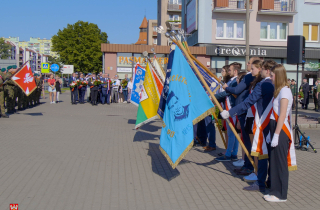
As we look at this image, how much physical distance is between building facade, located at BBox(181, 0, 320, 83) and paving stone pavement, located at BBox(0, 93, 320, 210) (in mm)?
21995

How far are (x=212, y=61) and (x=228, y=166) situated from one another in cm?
2478

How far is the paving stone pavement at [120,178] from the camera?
15.1 ft

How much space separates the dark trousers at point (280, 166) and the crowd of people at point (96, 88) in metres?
17.9

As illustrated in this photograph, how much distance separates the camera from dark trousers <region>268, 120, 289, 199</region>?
15.2 feet

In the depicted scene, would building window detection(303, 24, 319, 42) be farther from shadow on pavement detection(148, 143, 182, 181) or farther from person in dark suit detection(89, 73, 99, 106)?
shadow on pavement detection(148, 143, 182, 181)

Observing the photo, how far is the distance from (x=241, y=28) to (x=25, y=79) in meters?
22.3

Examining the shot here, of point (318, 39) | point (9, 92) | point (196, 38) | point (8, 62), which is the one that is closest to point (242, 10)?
point (196, 38)

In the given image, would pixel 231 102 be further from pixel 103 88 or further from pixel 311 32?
pixel 311 32

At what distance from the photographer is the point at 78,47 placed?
64.0m

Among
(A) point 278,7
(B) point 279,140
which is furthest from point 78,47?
(B) point 279,140

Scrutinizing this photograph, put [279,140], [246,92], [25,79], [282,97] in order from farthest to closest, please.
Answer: [25,79]
[246,92]
[279,140]
[282,97]

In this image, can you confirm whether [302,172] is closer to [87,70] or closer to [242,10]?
[242,10]

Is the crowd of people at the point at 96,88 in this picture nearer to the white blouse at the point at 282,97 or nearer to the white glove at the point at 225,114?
the white glove at the point at 225,114

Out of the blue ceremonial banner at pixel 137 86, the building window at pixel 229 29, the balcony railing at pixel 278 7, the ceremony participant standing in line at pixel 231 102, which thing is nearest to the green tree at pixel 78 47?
the building window at pixel 229 29
